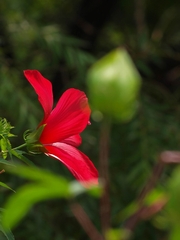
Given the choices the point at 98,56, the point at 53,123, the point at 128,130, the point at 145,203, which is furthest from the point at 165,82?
the point at 145,203

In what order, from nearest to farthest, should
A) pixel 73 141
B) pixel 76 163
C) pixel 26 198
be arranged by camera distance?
1. pixel 26 198
2. pixel 76 163
3. pixel 73 141

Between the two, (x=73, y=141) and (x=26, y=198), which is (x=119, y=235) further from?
(x=73, y=141)

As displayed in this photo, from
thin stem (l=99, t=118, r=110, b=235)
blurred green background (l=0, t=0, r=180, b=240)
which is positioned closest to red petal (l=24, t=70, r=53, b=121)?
thin stem (l=99, t=118, r=110, b=235)

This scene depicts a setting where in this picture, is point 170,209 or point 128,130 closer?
point 170,209

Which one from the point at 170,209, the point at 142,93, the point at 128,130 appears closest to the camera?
the point at 170,209

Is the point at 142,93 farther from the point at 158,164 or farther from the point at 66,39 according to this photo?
the point at 158,164

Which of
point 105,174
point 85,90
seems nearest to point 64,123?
point 105,174

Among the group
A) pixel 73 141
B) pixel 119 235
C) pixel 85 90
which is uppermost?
pixel 119 235

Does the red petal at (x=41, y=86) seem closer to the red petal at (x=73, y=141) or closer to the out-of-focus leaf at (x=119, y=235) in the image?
the red petal at (x=73, y=141)
